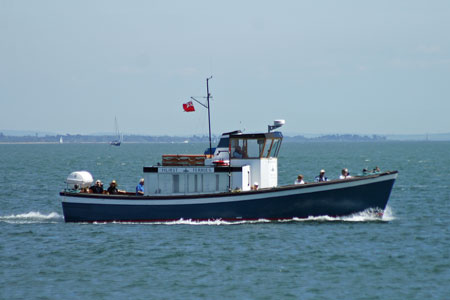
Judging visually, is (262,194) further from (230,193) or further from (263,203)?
(230,193)

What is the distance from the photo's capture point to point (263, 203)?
2903cm

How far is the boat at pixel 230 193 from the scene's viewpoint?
1144 inches

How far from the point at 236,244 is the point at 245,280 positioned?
17.1ft

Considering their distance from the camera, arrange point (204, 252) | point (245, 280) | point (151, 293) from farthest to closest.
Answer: point (204, 252) → point (245, 280) → point (151, 293)

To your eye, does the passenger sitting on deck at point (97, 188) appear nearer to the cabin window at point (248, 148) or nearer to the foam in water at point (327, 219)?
the foam in water at point (327, 219)

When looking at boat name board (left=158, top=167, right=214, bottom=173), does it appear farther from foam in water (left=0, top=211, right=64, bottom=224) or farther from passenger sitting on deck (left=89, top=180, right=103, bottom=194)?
foam in water (left=0, top=211, right=64, bottom=224)

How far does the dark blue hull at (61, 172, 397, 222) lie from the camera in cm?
2897

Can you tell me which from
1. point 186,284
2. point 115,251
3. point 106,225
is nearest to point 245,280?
point 186,284

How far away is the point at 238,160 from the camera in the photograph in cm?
3089

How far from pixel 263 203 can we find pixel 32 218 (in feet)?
41.8

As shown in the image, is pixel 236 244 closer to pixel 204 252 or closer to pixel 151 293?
pixel 204 252

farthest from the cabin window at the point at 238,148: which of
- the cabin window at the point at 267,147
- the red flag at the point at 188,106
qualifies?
the red flag at the point at 188,106

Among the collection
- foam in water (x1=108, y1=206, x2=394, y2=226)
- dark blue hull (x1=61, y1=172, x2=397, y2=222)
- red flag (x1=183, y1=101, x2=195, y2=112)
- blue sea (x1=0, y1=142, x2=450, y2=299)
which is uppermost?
red flag (x1=183, y1=101, x2=195, y2=112)

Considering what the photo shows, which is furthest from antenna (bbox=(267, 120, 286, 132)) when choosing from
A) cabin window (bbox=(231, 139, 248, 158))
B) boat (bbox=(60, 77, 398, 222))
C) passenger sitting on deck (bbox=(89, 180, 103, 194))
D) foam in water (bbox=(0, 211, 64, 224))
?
foam in water (bbox=(0, 211, 64, 224))
